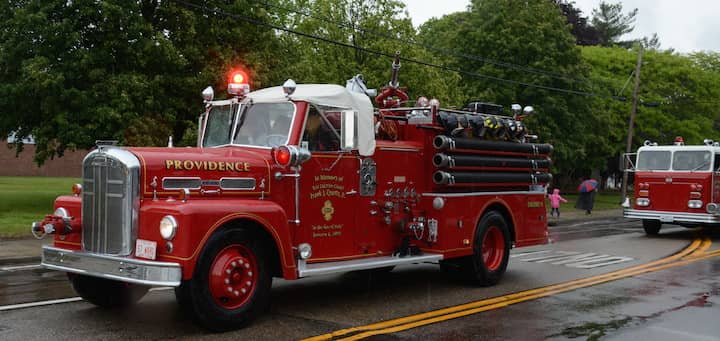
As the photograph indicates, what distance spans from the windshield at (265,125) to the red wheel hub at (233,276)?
148cm

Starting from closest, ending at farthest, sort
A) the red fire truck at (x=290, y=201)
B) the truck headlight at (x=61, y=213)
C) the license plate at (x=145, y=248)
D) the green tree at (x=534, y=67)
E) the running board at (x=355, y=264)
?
the license plate at (x=145, y=248), the red fire truck at (x=290, y=201), the truck headlight at (x=61, y=213), the running board at (x=355, y=264), the green tree at (x=534, y=67)

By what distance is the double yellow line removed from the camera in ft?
23.7

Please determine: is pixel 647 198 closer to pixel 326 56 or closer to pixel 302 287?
pixel 302 287

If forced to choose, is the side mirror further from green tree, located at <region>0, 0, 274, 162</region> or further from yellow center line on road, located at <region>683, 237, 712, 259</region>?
green tree, located at <region>0, 0, 274, 162</region>

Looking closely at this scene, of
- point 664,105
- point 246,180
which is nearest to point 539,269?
point 246,180

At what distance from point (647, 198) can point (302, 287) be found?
13.5 meters

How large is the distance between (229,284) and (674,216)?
15735 mm

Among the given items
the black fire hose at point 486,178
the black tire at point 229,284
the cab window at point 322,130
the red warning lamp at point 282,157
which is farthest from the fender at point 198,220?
the black fire hose at point 486,178

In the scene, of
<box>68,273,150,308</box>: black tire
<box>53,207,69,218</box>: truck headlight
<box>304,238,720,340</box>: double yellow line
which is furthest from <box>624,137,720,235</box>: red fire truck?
<box>53,207,69,218</box>: truck headlight

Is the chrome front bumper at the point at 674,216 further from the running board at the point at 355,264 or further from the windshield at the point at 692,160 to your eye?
the running board at the point at 355,264

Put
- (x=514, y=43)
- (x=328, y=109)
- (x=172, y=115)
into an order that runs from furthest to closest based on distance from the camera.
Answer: (x=514, y=43), (x=172, y=115), (x=328, y=109)

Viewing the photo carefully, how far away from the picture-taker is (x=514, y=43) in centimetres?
3612

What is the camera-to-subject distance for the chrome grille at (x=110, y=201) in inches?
272

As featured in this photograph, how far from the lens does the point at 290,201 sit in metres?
7.85
